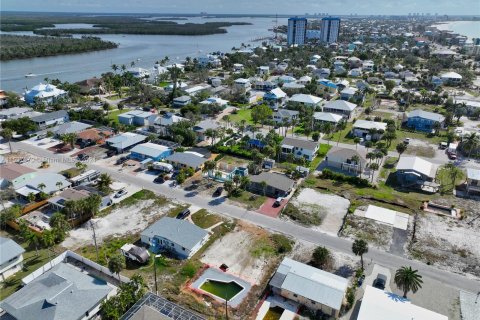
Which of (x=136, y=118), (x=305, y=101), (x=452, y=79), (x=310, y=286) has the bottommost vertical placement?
(x=310, y=286)

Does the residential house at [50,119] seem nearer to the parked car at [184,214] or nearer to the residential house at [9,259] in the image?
the residential house at [9,259]

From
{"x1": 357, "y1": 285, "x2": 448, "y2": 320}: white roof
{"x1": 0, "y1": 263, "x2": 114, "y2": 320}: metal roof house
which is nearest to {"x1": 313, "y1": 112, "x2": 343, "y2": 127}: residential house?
{"x1": 357, "y1": 285, "x2": 448, "y2": 320}: white roof

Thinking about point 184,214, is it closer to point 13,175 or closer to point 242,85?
point 13,175

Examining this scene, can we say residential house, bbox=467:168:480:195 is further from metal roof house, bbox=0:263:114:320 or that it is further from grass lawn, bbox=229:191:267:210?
metal roof house, bbox=0:263:114:320

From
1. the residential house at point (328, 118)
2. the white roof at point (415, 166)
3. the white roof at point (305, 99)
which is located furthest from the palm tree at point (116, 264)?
the white roof at point (305, 99)

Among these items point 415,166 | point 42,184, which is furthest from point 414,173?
point 42,184
